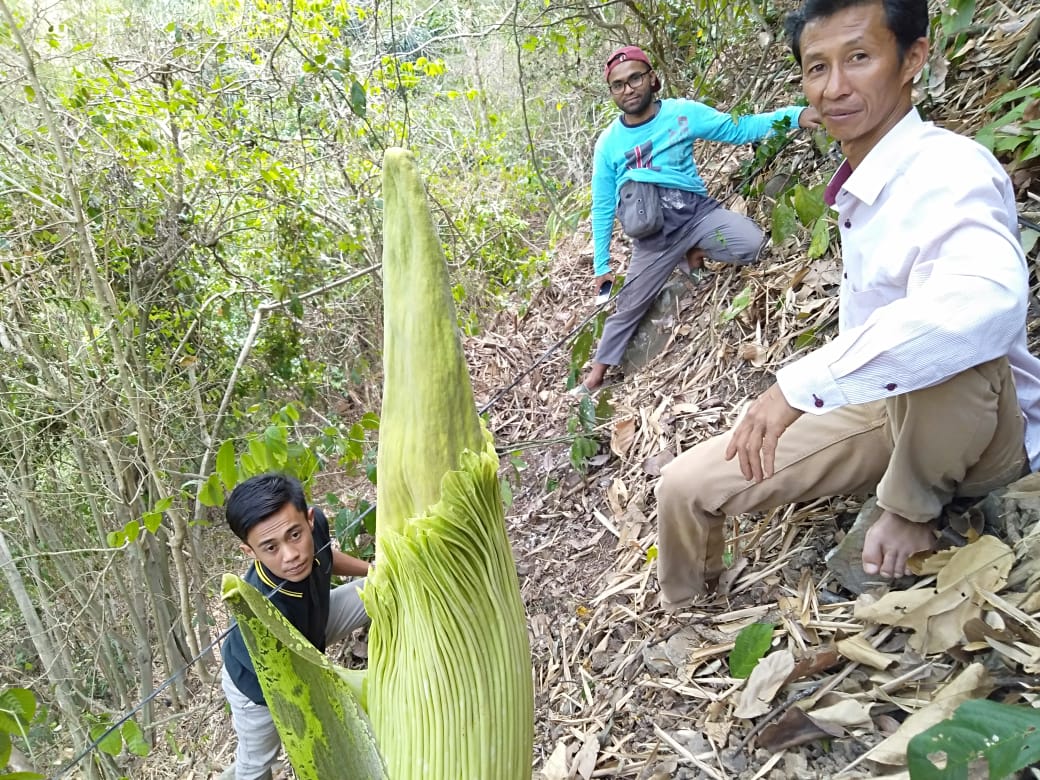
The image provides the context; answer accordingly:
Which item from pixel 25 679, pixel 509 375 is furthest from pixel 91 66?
pixel 25 679

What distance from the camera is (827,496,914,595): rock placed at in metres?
1.42

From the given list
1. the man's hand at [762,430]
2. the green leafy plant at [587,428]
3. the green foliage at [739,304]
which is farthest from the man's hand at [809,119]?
the man's hand at [762,430]

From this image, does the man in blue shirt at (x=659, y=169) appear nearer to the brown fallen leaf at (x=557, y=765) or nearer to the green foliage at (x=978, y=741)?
the brown fallen leaf at (x=557, y=765)

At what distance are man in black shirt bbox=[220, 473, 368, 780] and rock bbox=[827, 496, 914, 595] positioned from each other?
3.63ft

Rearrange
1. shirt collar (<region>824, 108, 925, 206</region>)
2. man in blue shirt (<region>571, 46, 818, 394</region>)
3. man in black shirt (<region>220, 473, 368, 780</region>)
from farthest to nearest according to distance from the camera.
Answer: man in blue shirt (<region>571, 46, 818, 394</region>) < man in black shirt (<region>220, 473, 368, 780</region>) < shirt collar (<region>824, 108, 925, 206</region>)

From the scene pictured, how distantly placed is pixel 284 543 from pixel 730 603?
123cm

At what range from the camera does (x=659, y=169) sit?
3104 mm

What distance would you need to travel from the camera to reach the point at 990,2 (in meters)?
2.34

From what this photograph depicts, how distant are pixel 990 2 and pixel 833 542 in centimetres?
213

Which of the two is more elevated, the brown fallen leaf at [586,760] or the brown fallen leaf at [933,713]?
the brown fallen leaf at [933,713]

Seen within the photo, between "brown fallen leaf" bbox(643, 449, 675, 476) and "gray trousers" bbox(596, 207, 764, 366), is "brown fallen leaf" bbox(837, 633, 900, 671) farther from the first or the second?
"gray trousers" bbox(596, 207, 764, 366)

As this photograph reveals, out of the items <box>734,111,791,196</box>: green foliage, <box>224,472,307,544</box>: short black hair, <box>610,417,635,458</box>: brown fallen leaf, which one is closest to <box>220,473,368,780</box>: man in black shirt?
<box>224,472,307,544</box>: short black hair

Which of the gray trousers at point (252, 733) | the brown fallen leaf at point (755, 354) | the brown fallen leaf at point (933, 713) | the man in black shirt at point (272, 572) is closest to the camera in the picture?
the brown fallen leaf at point (933, 713)

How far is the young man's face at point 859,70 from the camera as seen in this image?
122 centimetres
